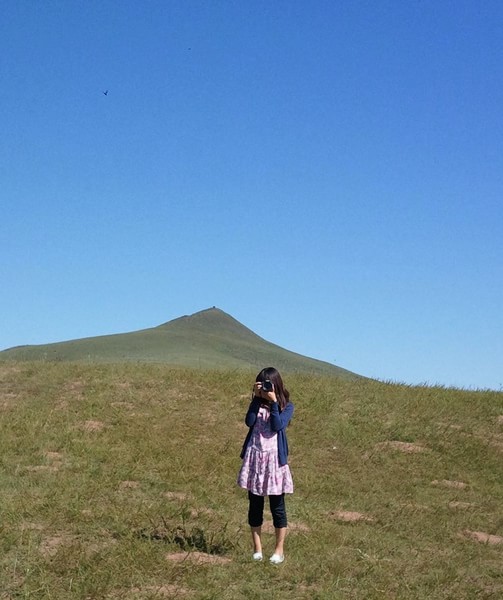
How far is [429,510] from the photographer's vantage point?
13.8 meters

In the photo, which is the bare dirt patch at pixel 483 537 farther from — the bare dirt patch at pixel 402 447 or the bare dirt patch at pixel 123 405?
the bare dirt patch at pixel 123 405

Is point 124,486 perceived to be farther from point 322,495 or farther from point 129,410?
point 129,410

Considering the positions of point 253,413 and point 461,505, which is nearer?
point 253,413

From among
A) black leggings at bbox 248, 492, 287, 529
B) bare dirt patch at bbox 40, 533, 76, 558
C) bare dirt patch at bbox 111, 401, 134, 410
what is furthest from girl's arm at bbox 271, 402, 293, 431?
bare dirt patch at bbox 111, 401, 134, 410

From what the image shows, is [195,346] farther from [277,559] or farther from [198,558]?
[277,559]

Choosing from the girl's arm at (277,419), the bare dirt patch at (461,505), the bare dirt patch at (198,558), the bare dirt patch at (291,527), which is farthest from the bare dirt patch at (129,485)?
the bare dirt patch at (461,505)

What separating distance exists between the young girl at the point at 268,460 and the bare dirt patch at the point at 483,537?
14.8 feet

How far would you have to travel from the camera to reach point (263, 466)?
920cm

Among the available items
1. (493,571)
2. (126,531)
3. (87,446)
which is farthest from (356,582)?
(87,446)

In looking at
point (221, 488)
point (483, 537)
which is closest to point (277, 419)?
point (221, 488)

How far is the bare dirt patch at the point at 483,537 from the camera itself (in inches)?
473

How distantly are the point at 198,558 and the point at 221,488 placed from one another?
4772mm

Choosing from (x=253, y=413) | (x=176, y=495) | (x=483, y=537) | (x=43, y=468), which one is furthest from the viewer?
(x=43, y=468)

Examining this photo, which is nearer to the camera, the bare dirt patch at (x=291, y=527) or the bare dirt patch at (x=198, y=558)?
the bare dirt patch at (x=198, y=558)
